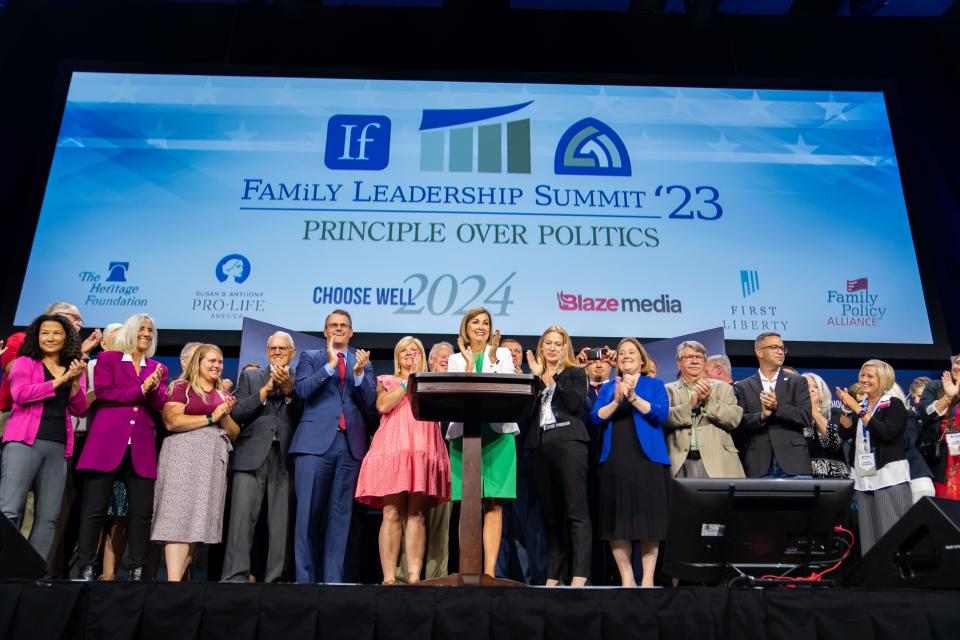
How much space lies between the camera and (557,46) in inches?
266

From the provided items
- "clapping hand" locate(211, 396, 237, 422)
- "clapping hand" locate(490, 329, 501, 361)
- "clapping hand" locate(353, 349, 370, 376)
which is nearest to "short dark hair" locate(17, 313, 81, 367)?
"clapping hand" locate(211, 396, 237, 422)

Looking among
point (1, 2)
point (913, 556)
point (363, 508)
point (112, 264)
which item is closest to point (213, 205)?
point (112, 264)

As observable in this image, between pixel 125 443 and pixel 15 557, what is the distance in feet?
3.70

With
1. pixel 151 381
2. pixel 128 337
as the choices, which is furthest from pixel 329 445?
pixel 128 337

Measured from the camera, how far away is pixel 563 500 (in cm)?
421

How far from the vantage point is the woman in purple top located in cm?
386

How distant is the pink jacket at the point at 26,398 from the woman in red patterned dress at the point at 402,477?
55.3 inches

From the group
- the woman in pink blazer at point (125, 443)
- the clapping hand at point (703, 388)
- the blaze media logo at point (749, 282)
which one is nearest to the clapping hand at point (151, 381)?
the woman in pink blazer at point (125, 443)

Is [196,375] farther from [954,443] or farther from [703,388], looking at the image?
[954,443]

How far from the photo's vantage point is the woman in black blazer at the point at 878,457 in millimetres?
4395

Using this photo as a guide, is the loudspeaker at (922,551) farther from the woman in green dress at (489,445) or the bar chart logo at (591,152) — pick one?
the bar chart logo at (591,152)

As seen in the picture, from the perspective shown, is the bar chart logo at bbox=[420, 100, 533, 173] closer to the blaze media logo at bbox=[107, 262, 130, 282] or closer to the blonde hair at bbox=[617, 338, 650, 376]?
the blaze media logo at bbox=[107, 262, 130, 282]

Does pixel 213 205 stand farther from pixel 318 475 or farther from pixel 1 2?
pixel 318 475

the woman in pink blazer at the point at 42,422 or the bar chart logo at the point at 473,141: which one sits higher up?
the bar chart logo at the point at 473,141
